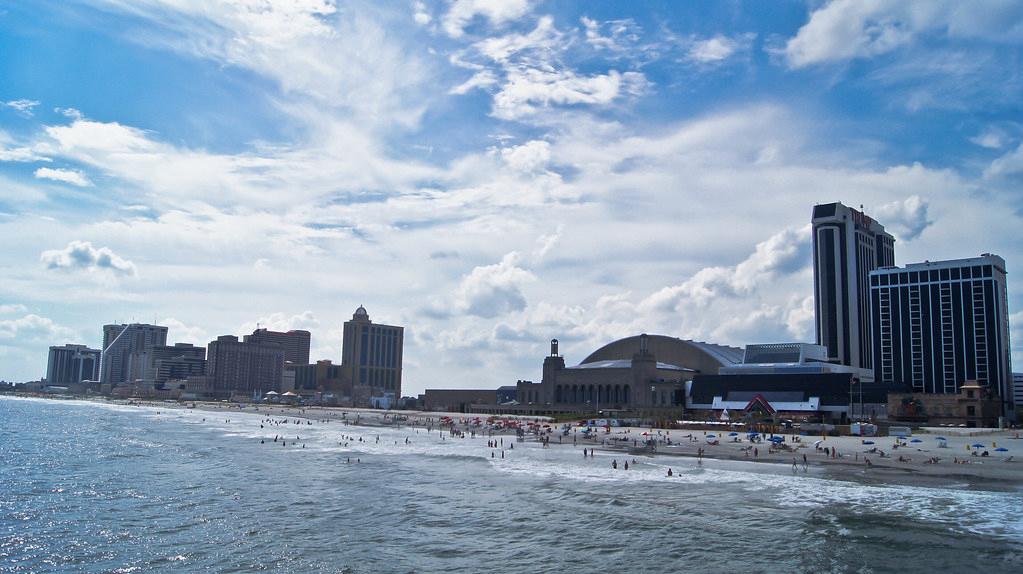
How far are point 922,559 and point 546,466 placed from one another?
40.6m

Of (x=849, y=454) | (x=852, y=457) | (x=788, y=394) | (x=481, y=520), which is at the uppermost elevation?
(x=788, y=394)

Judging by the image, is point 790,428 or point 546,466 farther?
point 790,428

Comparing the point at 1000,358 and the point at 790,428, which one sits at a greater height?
the point at 1000,358

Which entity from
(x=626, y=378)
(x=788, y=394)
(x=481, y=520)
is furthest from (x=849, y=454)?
(x=626, y=378)

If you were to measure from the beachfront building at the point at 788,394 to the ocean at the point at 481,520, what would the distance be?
71163 millimetres

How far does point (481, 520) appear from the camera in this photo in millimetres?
45406

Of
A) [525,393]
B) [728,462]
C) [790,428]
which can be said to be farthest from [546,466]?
[525,393]

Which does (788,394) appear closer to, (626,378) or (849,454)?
(626,378)

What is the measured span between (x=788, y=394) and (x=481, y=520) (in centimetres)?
10974

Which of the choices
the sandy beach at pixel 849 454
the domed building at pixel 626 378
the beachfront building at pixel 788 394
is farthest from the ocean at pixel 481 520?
the domed building at pixel 626 378

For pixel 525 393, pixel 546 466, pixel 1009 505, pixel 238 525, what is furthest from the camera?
pixel 525 393

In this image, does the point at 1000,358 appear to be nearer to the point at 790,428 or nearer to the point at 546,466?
the point at 790,428

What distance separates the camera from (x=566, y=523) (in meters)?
44.4

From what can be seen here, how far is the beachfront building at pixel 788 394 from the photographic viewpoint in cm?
13500
